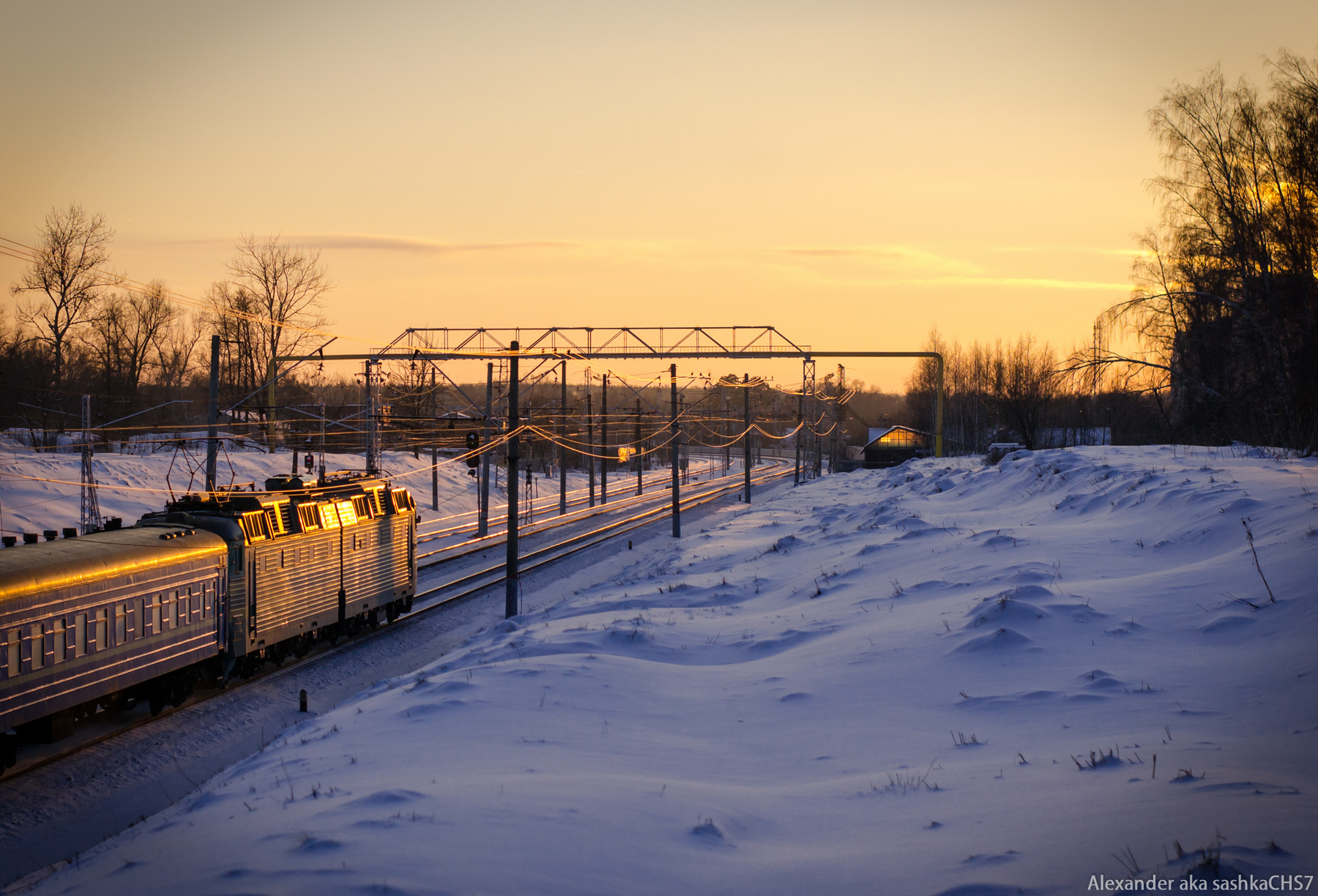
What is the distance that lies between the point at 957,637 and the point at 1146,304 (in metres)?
21.8

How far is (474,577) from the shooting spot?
1217 inches

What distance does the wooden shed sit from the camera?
8612cm

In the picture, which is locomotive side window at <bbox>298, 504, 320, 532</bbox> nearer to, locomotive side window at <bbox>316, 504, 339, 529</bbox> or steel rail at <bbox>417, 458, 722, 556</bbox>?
locomotive side window at <bbox>316, 504, 339, 529</bbox>

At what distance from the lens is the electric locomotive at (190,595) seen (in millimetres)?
12930

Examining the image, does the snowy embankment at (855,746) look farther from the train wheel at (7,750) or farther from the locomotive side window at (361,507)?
the locomotive side window at (361,507)

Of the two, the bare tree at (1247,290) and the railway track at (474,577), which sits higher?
the bare tree at (1247,290)

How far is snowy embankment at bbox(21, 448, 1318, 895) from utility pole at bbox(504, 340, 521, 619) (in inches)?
239

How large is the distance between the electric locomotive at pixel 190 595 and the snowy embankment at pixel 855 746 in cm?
383

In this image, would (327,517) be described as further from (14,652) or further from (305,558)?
(14,652)

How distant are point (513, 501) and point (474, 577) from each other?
6.68 meters

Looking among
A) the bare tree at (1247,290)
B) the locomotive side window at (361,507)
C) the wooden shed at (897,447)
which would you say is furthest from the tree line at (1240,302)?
the wooden shed at (897,447)

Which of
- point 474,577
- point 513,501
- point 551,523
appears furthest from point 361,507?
point 551,523

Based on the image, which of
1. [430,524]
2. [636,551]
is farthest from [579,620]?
[430,524]

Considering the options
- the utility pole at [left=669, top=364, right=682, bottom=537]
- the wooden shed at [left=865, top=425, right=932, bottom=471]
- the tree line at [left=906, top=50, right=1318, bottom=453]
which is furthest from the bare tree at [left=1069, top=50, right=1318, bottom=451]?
the wooden shed at [left=865, top=425, right=932, bottom=471]
